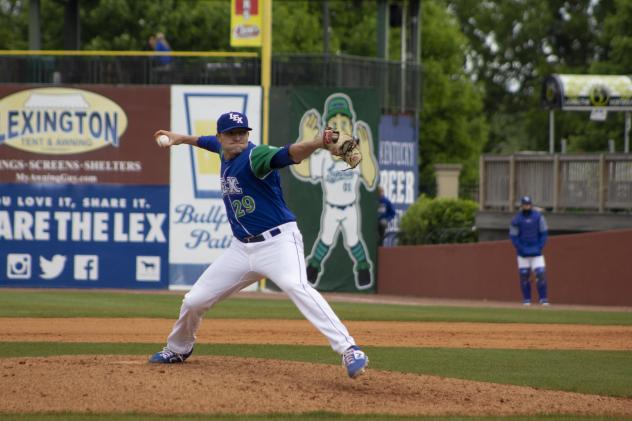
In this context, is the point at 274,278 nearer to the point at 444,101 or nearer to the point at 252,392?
the point at 252,392

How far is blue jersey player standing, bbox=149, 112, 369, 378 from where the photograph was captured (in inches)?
340

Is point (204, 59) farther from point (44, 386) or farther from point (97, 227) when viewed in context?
point (44, 386)

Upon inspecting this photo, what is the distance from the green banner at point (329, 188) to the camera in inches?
917

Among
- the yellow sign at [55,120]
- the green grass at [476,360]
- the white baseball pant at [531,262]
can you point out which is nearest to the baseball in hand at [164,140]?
the green grass at [476,360]

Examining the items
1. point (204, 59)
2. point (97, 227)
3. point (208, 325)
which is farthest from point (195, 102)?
point (208, 325)

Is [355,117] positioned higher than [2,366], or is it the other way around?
[355,117]

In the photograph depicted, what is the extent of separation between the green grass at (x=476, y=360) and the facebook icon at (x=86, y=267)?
11043 mm

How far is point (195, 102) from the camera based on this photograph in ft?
75.3

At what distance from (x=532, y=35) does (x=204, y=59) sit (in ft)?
142

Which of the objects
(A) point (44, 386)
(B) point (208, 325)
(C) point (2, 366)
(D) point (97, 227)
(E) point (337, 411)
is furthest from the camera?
(D) point (97, 227)

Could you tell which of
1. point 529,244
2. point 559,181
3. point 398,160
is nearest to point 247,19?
point 398,160

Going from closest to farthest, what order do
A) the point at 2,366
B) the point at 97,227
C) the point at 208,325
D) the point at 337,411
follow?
1. the point at 337,411
2. the point at 2,366
3. the point at 208,325
4. the point at 97,227

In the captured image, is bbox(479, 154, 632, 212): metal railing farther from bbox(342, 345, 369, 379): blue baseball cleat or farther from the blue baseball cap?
bbox(342, 345, 369, 379): blue baseball cleat

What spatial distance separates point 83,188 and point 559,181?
31.0 feet
